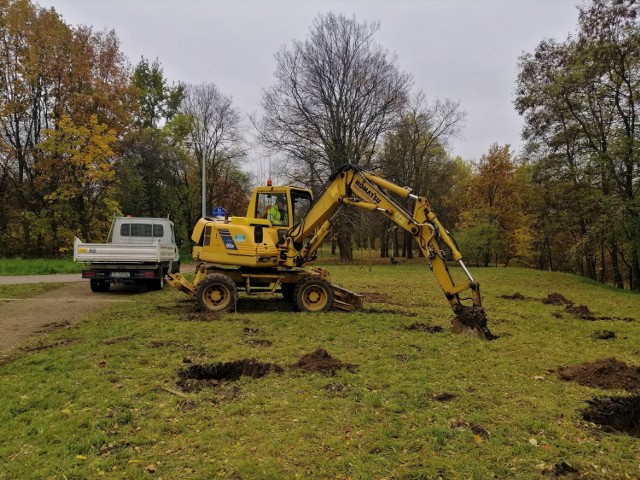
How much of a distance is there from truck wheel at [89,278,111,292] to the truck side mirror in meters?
6.81

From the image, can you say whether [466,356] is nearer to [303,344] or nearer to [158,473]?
[303,344]

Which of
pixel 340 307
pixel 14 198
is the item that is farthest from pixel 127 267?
pixel 14 198

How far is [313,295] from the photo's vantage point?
35.6 ft

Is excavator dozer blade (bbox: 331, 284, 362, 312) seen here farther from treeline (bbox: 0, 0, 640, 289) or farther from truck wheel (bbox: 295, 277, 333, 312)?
treeline (bbox: 0, 0, 640, 289)

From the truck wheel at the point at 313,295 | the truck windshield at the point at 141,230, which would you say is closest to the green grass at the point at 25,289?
the truck windshield at the point at 141,230

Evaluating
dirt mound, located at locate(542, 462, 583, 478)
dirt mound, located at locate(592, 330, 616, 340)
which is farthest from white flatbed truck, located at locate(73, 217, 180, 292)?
dirt mound, located at locate(542, 462, 583, 478)

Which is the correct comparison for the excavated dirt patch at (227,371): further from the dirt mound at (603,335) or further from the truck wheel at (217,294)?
the dirt mound at (603,335)

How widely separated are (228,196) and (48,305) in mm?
30651

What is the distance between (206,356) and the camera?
22.5 feet

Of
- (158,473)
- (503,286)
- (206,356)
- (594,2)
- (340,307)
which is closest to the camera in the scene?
(158,473)

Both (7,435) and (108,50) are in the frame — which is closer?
(7,435)

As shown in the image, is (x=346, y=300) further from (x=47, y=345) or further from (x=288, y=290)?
(x=47, y=345)

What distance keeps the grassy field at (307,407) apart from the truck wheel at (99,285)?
6193 millimetres

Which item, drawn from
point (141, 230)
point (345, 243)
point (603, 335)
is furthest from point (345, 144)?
point (603, 335)
